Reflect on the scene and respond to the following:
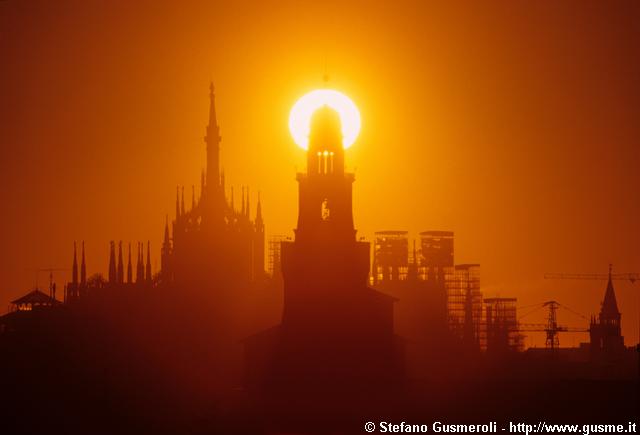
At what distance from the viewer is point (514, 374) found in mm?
138625

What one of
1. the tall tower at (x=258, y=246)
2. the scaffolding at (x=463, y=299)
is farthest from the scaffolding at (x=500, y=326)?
the tall tower at (x=258, y=246)

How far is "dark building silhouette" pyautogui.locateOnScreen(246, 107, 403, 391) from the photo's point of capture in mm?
104250

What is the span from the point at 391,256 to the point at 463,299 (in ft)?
49.9

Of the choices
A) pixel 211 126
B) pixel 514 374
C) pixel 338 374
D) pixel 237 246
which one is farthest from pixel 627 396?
pixel 211 126

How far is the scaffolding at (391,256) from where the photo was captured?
174m

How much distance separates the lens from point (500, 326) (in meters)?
191

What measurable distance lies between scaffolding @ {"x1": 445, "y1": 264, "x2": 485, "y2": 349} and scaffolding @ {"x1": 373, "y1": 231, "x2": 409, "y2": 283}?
6.79m

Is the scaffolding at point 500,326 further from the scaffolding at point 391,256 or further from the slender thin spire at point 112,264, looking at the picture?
the slender thin spire at point 112,264

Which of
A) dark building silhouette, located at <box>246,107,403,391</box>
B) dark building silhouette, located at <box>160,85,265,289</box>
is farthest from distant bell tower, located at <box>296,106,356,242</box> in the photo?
dark building silhouette, located at <box>160,85,265,289</box>

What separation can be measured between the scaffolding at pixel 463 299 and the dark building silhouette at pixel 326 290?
236 feet

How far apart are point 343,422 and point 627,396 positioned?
20.6 meters

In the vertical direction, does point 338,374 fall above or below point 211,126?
below

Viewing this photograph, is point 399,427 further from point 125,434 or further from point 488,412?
point 125,434

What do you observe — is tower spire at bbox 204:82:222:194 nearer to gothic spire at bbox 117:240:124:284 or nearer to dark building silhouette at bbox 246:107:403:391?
gothic spire at bbox 117:240:124:284
